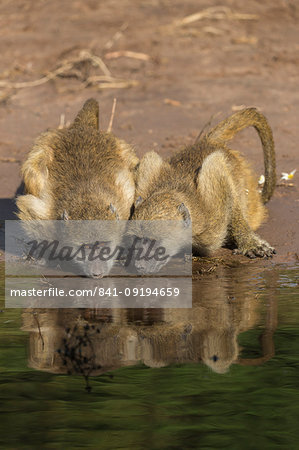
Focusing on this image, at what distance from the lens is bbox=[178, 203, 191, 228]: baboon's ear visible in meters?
7.63

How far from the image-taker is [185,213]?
25.1ft

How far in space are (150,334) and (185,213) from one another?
6.74ft

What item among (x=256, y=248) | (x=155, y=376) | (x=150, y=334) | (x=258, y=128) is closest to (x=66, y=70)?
(x=258, y=128)

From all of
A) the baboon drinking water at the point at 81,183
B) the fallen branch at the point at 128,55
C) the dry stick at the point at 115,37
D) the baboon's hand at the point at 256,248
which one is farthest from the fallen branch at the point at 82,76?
the baboon's hand at the point at 256,248

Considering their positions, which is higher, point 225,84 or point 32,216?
point 225,84

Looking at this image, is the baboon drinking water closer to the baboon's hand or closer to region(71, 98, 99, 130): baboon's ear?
region(71, 98, 99, 130): baboon's ear

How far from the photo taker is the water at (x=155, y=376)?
427 cm

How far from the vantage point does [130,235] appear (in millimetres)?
7477

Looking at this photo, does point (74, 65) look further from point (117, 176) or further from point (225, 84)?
point (117, 176)

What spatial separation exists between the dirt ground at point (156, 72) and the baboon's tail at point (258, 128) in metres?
0.38

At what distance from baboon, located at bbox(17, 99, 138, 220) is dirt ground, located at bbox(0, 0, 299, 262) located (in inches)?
61.2

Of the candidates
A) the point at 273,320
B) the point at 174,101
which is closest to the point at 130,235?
the point at 273,320

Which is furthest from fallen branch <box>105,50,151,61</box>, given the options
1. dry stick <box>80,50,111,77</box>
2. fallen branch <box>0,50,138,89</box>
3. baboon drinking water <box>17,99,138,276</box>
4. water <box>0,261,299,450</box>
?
water <box>0,261,299,450</box>

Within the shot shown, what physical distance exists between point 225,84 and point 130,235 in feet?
25.1
